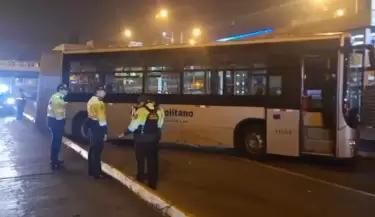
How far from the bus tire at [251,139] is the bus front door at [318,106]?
1.17 metres

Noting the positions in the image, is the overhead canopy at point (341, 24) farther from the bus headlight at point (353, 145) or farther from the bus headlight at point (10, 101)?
the bus headlight at point (10, 101)

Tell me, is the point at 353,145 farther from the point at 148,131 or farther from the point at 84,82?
the point at 84,82

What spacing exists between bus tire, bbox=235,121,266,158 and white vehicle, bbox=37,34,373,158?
0.09 feet

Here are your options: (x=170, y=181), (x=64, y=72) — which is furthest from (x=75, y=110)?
(x=170, y=181)

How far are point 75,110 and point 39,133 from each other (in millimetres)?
3421

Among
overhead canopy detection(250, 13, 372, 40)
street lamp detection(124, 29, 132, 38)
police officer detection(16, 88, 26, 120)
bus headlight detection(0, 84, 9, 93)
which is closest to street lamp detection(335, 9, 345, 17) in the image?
overhead canopy detection(250, 13, 372, 40)

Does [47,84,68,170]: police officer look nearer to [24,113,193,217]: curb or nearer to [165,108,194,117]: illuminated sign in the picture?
[24,113,193,217]: curb

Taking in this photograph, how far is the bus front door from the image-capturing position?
10547 mm

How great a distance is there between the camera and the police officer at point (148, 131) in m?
7.78

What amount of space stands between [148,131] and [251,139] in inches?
188

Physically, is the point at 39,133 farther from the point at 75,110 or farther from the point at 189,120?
the point at 189,120

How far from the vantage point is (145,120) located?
777 cm

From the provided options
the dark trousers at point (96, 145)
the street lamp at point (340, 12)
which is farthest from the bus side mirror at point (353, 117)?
the street lamp at point (340, 12)

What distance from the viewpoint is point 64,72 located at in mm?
15570
